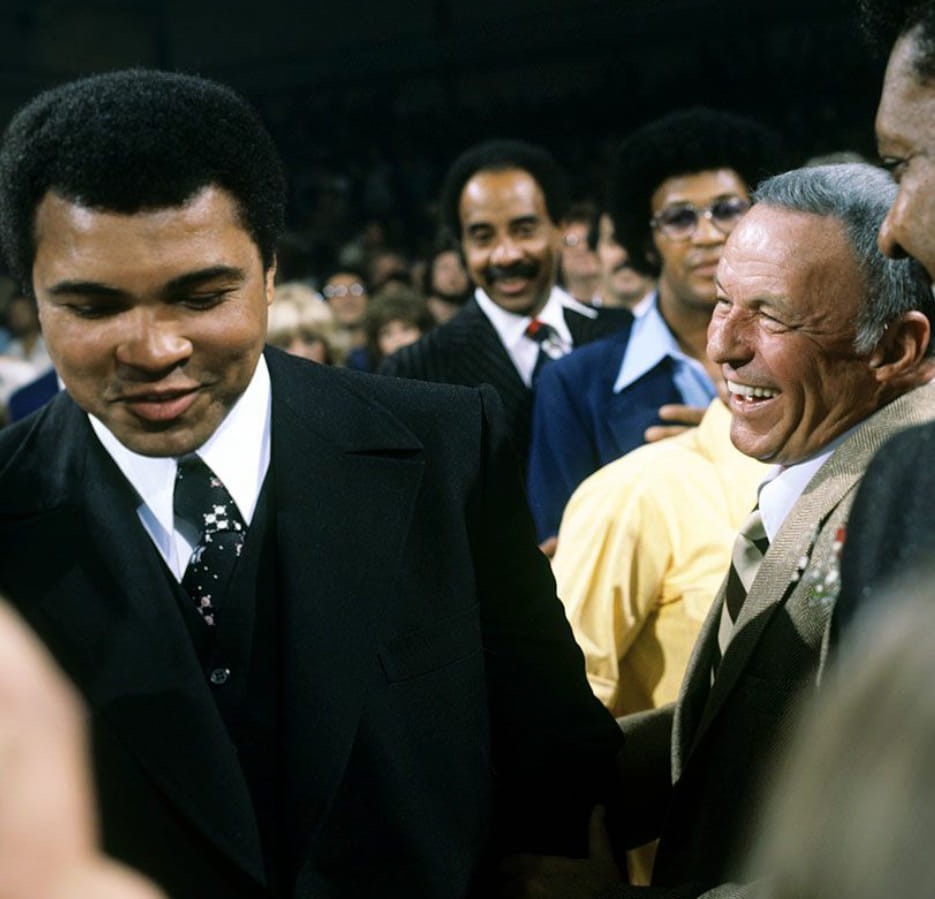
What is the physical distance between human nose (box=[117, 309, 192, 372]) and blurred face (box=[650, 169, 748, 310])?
2189mm

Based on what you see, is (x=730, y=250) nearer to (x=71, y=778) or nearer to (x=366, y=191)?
(x=71, y=778)

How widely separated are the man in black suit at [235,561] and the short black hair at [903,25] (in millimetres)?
790

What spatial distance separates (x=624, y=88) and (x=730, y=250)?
1206 cm

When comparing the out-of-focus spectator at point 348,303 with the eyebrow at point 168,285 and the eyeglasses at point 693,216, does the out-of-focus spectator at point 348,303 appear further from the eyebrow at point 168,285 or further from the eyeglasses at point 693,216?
the eyebrow at point 168,285

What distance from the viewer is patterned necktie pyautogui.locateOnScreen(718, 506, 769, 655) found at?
2.13 m

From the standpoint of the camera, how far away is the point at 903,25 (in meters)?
1.38

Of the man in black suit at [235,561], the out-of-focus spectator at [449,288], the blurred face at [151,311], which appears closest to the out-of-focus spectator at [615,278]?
the out-of-focus spectator at [449,288]

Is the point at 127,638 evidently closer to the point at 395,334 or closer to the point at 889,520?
the point at 889,520

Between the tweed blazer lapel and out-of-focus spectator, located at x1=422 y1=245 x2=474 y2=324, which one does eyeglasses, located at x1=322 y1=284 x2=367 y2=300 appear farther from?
the tweed blazer lapel

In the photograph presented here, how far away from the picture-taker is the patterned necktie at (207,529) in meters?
1.77

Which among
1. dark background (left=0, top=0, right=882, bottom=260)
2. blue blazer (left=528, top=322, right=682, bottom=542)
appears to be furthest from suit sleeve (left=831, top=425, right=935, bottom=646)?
dark background (left=0, top=0, right=882, bottom=260)

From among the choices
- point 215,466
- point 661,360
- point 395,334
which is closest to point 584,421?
point 661,360

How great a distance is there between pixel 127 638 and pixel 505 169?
336 centimetres

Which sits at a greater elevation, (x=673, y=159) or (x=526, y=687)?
(x=673, y=159)
